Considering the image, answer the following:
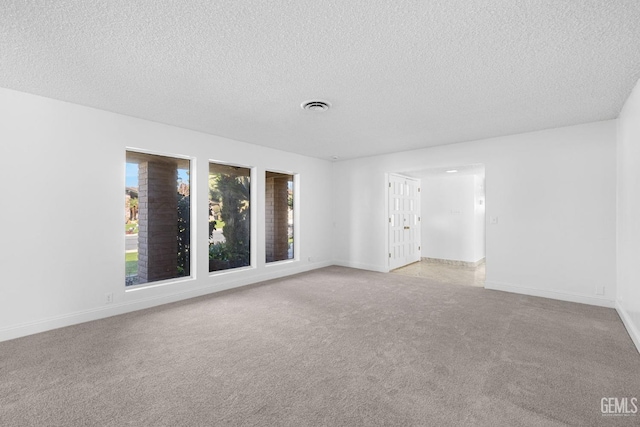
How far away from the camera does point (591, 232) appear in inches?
154

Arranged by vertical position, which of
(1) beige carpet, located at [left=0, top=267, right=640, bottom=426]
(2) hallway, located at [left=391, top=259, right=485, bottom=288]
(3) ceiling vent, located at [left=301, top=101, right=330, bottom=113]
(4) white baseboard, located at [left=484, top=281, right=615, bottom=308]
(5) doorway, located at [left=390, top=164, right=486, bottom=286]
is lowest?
(2) hallway, located at [left=391, top=259, right=485, bottom=288]

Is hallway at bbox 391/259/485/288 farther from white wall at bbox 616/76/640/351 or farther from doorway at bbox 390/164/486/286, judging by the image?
white wall at bbox 616/76/640/351

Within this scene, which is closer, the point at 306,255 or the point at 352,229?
the point at 306,255

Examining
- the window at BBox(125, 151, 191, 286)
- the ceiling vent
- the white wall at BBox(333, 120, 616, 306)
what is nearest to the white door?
the white wall at BBox(333, 120, 616, 306)

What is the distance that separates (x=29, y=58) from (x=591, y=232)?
6646 millimetres

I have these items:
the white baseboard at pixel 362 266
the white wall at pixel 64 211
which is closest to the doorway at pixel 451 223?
the white baseboard at pixel 362 266

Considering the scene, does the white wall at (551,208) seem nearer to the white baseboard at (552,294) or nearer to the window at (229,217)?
Result: the white baseboard at (552,294)

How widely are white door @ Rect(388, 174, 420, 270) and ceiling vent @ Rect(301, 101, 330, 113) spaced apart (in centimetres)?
330

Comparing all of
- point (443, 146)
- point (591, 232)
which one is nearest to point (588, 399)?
point (591, 232)

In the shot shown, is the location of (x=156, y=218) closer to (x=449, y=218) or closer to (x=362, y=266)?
(x=362, y=266)

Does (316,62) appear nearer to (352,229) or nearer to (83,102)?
(83,102)

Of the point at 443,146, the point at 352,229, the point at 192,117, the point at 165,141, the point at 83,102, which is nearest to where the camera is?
the point at 83,102

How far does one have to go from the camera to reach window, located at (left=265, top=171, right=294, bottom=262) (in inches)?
238

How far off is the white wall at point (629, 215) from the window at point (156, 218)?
17.9 ft
